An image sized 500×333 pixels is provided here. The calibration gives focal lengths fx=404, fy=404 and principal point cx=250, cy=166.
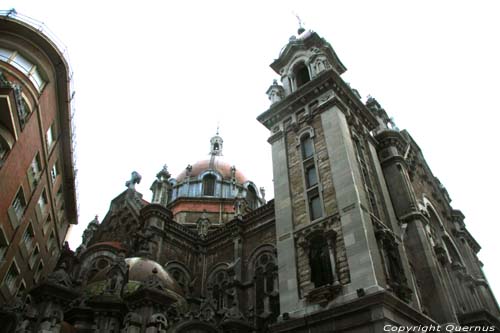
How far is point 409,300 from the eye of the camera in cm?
1513

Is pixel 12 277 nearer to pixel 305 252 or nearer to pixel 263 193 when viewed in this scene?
pixel 305 252

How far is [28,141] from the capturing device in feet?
61.8

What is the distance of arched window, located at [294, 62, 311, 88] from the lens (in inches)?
956

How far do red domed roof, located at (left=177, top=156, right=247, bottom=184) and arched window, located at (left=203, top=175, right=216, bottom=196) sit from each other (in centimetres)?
127

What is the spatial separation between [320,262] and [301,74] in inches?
509

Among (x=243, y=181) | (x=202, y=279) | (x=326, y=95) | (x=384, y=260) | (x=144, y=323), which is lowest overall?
(x=144, y=323)

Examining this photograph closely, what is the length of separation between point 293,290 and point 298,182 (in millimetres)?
5330

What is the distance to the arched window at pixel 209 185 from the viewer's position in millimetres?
41281

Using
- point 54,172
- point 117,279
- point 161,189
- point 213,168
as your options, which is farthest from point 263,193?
point 117,279

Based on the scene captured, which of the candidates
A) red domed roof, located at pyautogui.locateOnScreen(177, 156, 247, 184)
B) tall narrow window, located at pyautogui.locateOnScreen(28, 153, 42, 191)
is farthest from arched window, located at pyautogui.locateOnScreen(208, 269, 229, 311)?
red domed roof, located at pyautogui.locateOnScreen(177, 156, 247, 184)

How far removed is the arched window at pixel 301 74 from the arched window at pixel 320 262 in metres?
11.1

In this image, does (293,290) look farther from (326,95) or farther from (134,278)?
(326,95)

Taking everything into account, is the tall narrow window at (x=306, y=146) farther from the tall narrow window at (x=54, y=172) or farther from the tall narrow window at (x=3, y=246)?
the tall narrow window at (x=54, y=172)

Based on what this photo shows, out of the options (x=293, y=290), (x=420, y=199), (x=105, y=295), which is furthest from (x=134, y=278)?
(x=420, y=199)
